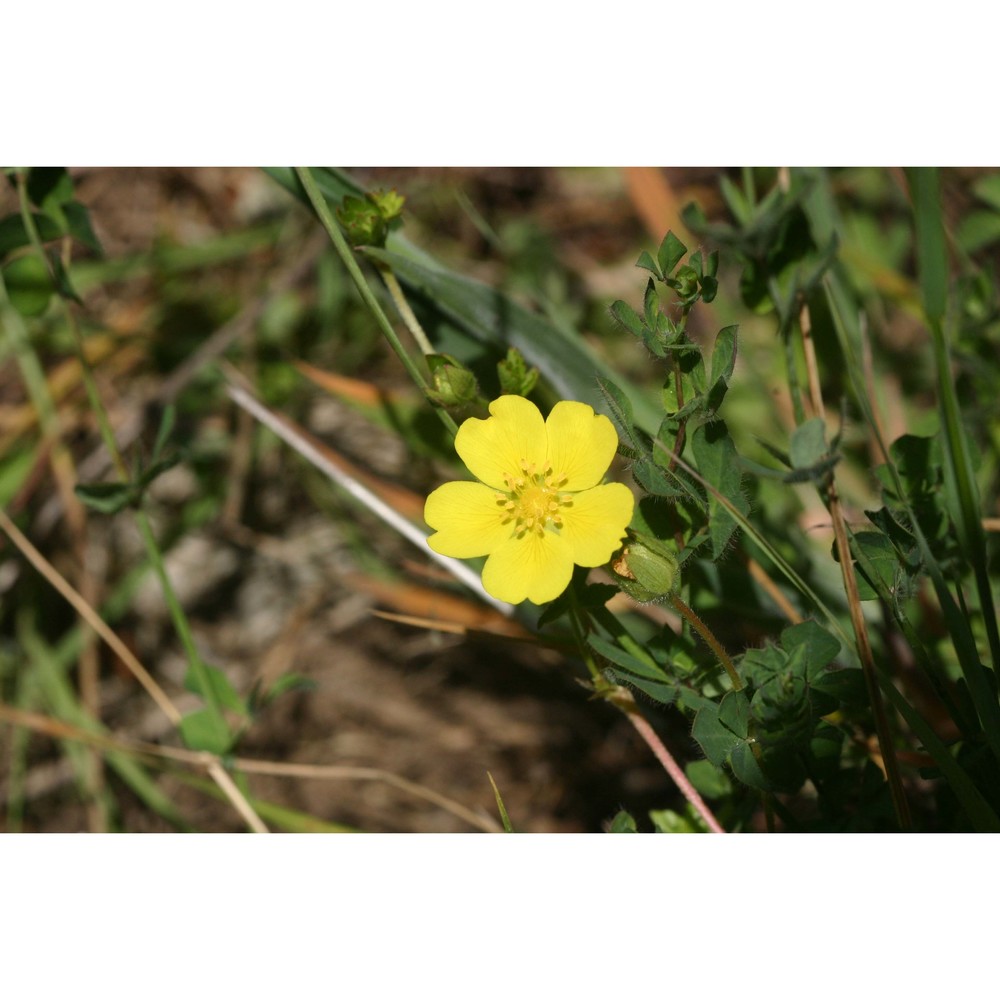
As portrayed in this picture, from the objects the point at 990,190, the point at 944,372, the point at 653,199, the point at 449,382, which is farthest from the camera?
the point at 653,199

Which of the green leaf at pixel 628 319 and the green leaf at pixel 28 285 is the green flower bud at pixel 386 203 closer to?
the green leaf at pixel 628 319

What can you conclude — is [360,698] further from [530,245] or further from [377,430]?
[530,245]

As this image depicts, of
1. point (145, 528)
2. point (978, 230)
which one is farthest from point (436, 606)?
point (978, 230)

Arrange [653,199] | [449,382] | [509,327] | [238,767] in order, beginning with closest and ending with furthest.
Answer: [449,382], [509,327], [238,767], [653,199]

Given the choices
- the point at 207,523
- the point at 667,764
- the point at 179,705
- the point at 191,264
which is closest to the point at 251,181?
the point at 191,264

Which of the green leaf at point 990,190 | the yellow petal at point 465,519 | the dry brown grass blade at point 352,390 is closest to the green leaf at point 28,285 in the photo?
the dry brown grass blade at point 352,390

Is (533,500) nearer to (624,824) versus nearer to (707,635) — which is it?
(707,635)
